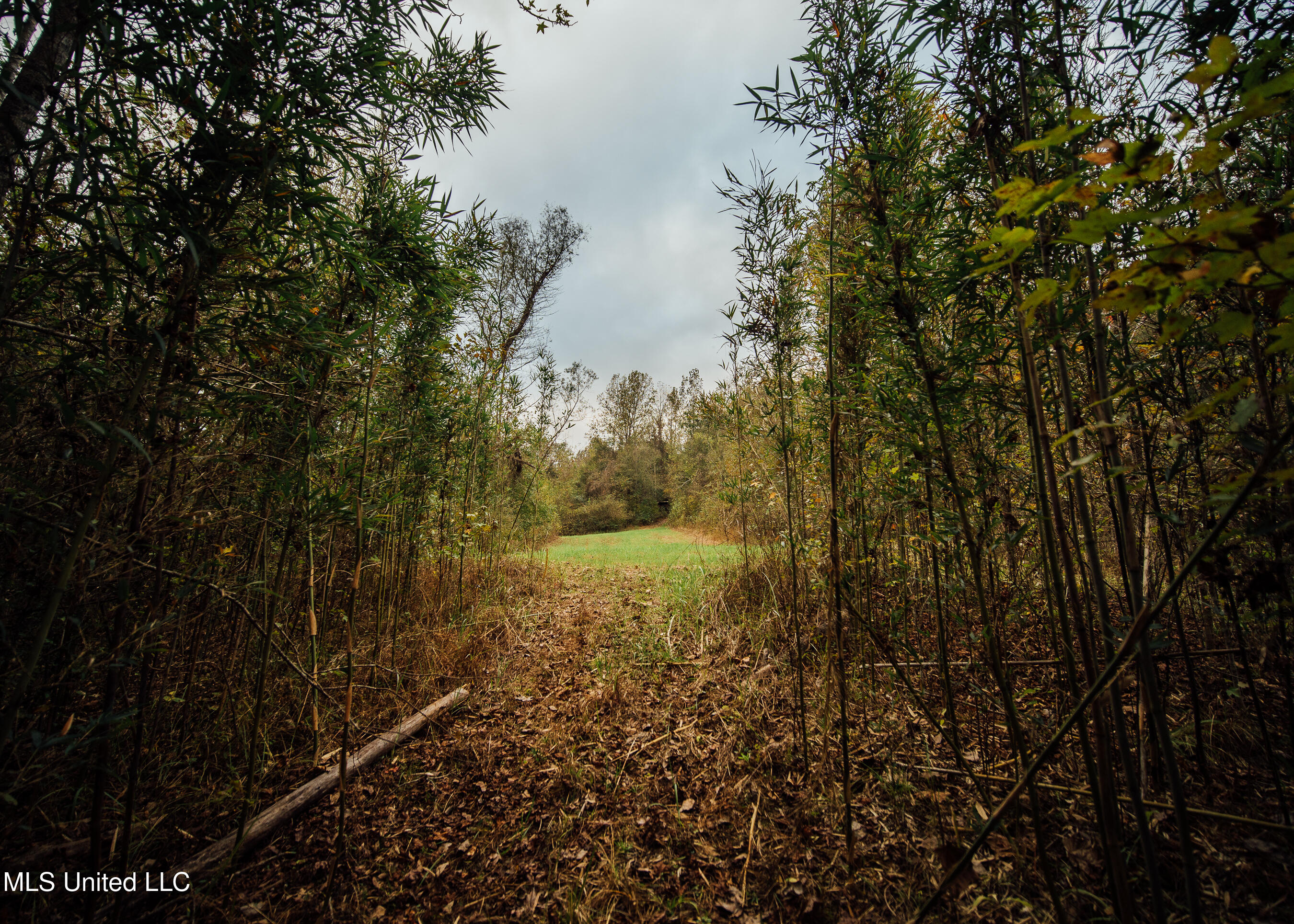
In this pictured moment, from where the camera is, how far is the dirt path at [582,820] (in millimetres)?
1820

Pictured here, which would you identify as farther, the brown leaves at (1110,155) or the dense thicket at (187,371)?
the dense thicket at (187,371)

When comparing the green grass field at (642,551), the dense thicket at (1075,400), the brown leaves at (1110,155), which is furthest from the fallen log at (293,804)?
the green grass field at (642,551)

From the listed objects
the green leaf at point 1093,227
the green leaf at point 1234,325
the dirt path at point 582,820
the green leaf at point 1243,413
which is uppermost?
the green leaf at point 1093,227

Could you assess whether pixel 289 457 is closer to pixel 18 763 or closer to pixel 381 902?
pixel 18 763

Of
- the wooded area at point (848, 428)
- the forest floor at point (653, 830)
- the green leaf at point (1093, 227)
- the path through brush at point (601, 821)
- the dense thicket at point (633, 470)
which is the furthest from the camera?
the dense thicket at point (633, 470)

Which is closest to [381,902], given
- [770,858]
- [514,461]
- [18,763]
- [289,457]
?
[18,763]

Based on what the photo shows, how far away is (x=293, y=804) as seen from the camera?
2188 millimetres

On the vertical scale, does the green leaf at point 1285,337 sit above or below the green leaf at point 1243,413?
above

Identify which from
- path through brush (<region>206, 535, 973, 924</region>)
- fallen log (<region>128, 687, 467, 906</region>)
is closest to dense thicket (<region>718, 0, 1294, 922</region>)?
path through brush (<region>206, 535, 973, 924</region>)

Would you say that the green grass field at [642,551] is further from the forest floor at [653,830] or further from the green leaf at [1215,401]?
the green leaf at [1215,401]

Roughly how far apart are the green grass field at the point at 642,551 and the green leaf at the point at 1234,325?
16.8 ft

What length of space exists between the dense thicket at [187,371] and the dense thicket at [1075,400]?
77.0 inches

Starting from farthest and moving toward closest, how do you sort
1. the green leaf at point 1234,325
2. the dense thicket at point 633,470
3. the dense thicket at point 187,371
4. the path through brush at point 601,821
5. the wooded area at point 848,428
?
the dense thicket at point 633,470 → the path through brush at point 601,821 → the dense thicket at point 187,371 → the wooded area at point 848,428 → the green leaf at point 1234,325

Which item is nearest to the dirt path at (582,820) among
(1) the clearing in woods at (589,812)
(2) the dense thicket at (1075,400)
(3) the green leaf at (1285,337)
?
(1) the clearing in woods at (589,812)
